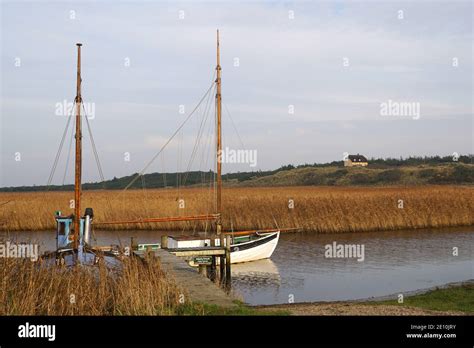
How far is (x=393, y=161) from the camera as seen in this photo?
110438mm

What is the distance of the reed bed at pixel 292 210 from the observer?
31859mm

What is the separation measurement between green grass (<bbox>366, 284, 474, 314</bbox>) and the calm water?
1.95m

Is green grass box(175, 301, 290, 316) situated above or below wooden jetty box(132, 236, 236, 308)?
above

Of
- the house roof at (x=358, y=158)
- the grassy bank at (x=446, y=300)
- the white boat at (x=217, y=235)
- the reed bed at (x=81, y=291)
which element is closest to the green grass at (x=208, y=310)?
the reed bed at (x=81, y=291)

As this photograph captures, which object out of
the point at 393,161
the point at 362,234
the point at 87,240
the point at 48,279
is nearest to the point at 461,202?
the point at 362,234

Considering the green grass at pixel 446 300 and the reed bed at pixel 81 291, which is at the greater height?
the reed bed at pixel 81 291

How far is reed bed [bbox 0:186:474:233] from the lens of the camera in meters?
31.9

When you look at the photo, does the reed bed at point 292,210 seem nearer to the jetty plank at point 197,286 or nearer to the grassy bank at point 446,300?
the grassy bank at point 446,300

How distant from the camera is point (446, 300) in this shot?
14.8 meters

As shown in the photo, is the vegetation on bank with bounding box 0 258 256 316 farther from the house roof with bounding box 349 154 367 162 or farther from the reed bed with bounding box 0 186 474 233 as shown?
the house roof with bounding box 349 154 367 162

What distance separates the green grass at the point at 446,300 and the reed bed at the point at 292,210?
48.7ft

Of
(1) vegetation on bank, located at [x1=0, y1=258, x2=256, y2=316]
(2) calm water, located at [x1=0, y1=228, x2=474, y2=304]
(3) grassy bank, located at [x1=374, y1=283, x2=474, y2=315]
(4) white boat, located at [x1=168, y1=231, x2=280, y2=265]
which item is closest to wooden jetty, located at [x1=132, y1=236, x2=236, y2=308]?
(1) vegetation on bank, located at [x1=0, y1=258, x2=256, y2=316]

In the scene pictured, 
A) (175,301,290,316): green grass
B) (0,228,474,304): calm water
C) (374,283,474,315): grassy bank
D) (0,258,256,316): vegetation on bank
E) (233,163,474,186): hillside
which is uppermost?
(233,163,474,186): hillside
